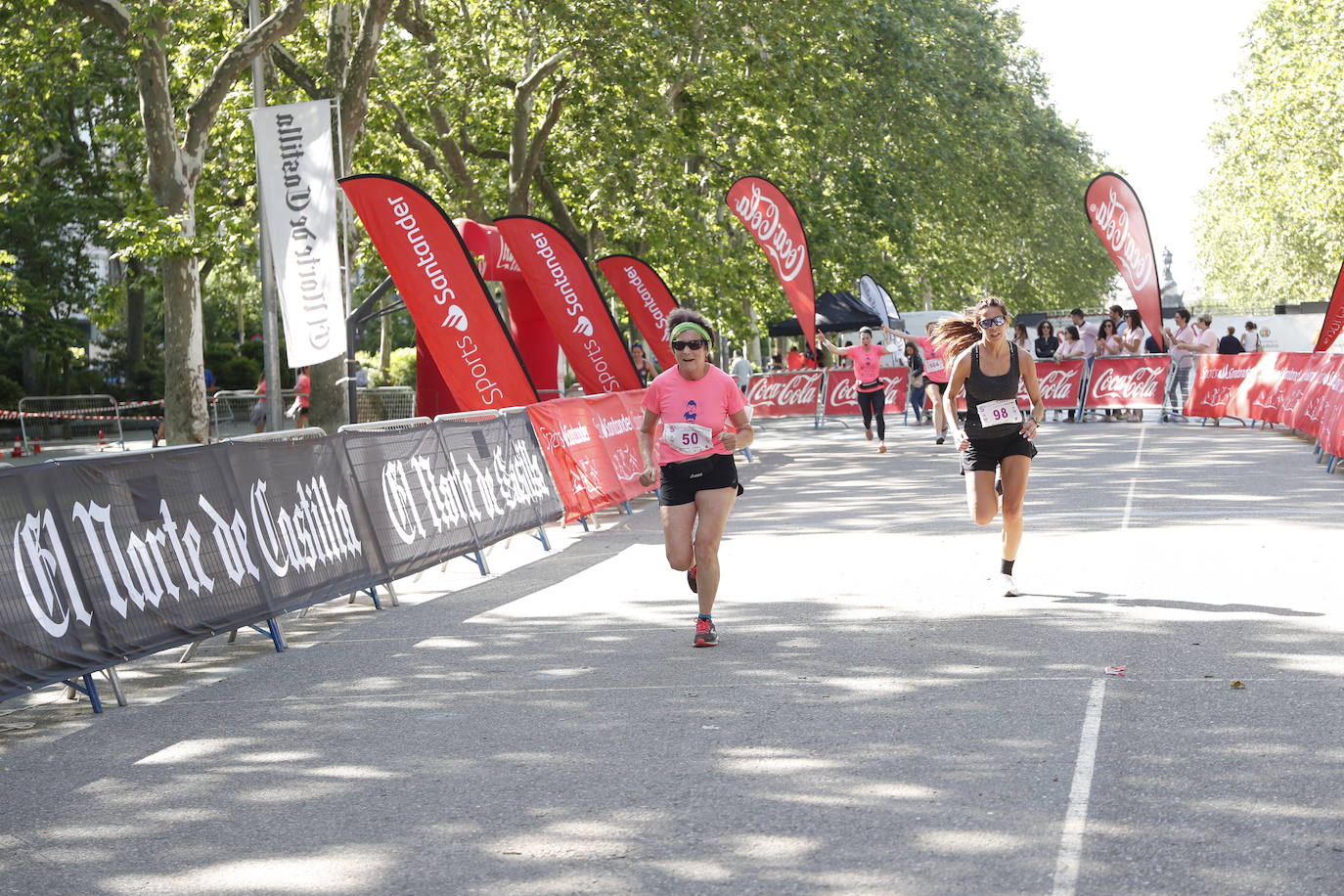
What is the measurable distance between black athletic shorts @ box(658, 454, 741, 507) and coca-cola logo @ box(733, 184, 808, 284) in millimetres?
17607

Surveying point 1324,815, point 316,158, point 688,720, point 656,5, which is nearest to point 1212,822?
point 1324,815

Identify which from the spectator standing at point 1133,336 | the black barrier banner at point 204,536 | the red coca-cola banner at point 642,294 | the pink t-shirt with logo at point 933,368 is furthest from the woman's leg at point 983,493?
the spectator standing at point 1133,336

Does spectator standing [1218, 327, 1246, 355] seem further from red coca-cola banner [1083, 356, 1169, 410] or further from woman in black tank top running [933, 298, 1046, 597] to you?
woman in black tank top running [933, 298, 1046, 597]

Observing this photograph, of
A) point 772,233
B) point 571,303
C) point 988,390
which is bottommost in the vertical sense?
point 988,390

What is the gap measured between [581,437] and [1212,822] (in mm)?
11610

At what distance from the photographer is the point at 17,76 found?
2441 cm

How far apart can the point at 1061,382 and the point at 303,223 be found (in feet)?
58.3

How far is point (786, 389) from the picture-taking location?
3853cm

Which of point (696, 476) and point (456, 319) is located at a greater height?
point (456, 319)

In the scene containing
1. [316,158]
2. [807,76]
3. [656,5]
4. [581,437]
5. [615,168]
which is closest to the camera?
[581,437]

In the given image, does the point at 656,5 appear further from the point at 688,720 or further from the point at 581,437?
the point at 688,720

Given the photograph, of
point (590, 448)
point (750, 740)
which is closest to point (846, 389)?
point (590, 448)

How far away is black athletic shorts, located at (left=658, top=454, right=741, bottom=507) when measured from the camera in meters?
9.29

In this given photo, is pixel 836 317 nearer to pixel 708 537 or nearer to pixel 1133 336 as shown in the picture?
pixel 1133 336
